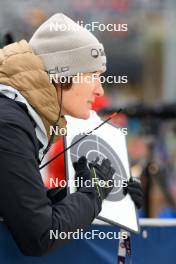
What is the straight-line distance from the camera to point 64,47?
88.4 inches

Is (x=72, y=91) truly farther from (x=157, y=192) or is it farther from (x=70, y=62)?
(x=157, y=192)

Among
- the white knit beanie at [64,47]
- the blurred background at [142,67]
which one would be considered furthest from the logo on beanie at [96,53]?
the blurred background at [142,67]

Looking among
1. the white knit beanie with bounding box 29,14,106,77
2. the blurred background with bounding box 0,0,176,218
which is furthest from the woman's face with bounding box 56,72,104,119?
the blurred background with bounding box 0,0,176,218

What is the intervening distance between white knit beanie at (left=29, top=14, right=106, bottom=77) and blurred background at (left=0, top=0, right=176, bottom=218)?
1.23 m

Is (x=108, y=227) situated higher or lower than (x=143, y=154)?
higher

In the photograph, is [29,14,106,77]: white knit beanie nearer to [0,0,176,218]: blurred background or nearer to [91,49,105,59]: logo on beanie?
[91,49,105,59]: logo on beanie

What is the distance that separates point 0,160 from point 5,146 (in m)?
0.04

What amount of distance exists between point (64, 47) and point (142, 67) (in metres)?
8.91

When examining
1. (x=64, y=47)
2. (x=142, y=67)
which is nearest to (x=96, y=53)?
(x=64, y=47)

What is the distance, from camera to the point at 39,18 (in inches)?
240

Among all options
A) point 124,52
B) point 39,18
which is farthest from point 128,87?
point 39,18

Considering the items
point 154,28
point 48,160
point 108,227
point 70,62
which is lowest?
point 154,28

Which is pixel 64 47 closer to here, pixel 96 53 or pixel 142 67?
pixel 96 53

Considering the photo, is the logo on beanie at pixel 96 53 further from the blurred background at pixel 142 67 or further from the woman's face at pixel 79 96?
the blurred background at pixel 142 67
